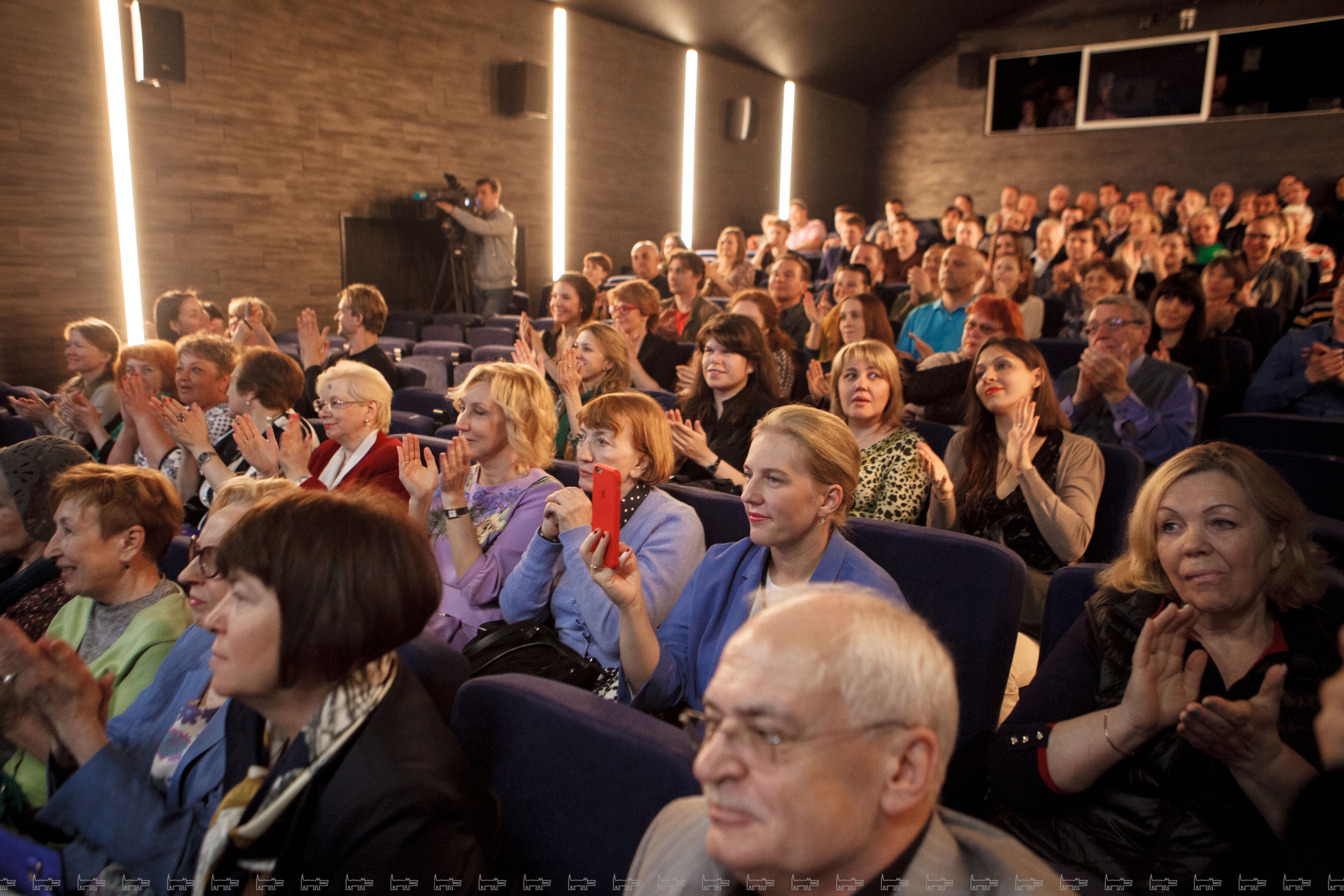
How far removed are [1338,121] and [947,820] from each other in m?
11.3

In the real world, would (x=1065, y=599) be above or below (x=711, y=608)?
above

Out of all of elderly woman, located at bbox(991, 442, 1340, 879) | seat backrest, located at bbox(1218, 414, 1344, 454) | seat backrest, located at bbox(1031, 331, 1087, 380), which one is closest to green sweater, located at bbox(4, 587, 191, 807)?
elderly woman, located at bbox(991, 442, 1340, 879)

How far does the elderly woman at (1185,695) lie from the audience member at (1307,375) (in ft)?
8.39

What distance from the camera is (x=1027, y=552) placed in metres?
2.44

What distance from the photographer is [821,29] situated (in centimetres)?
1045

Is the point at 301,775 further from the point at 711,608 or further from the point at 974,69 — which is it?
the point at 974,69

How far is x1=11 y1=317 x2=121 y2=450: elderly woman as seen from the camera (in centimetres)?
383

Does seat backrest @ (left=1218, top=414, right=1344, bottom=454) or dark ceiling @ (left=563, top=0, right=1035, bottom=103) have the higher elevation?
dark ceiling @ (left=563, top=0, right=1035, bottom=103)

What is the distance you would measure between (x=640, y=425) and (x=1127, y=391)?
1.93m

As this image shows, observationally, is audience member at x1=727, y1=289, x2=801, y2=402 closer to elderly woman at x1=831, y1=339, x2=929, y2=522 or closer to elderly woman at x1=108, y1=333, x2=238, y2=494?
elderly woman at x1=831, y1=339, x2=929, y2=522

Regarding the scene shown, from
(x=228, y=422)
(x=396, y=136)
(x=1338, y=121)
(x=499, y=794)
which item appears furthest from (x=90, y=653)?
(x=1338, y=121)

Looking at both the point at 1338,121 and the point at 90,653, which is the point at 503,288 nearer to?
the point at 90,653

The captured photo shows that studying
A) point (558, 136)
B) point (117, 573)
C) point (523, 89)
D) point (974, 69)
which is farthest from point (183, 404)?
point (974, 69)

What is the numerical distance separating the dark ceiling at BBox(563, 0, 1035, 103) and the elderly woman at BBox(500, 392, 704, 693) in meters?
7.87
